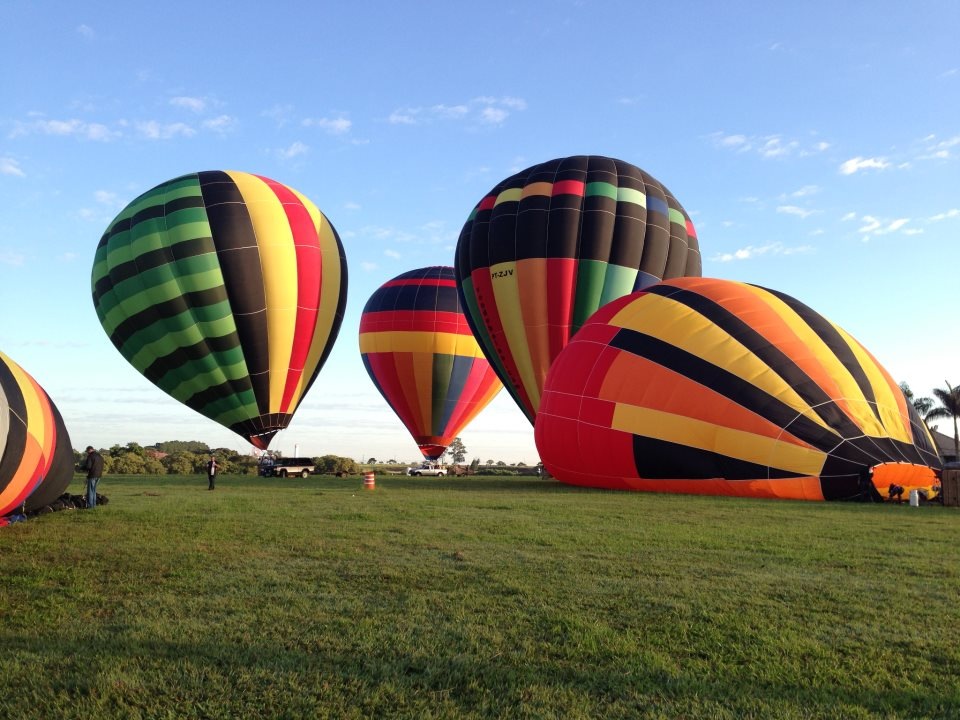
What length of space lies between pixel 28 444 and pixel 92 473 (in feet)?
13.8

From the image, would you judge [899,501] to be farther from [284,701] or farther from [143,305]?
[143,305]

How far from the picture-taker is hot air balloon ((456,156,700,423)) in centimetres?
2459

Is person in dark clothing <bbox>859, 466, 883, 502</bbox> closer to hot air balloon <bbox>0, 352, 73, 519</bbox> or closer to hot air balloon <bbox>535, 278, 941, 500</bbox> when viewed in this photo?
hot air balloon <bbox>535, 278, 941, 500</bbox>

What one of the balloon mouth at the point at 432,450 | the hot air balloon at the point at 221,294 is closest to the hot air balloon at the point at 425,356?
the balloon mouth at the point at 432,450

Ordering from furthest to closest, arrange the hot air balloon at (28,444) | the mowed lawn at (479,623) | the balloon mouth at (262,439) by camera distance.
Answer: the balloon mouth at (262,439), the hot air balloon at (28,444), the mowed lawn at (479,623)

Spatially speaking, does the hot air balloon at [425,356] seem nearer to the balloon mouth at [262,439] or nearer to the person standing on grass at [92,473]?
the balloon mouth at [262,439]

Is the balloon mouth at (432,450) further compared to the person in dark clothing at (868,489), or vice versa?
the balloon mouth at (432,450)

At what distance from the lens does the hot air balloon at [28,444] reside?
32.0 ft

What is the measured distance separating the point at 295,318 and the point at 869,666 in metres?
23.3

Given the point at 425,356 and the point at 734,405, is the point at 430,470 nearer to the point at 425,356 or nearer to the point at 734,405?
the point at 425,356

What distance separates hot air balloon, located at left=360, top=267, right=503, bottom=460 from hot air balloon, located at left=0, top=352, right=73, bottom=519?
82.7 feet

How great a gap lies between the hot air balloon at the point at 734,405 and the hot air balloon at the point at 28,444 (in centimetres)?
1149

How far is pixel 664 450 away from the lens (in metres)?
17.2

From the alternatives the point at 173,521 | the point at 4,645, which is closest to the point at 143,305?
the point at 173,521
